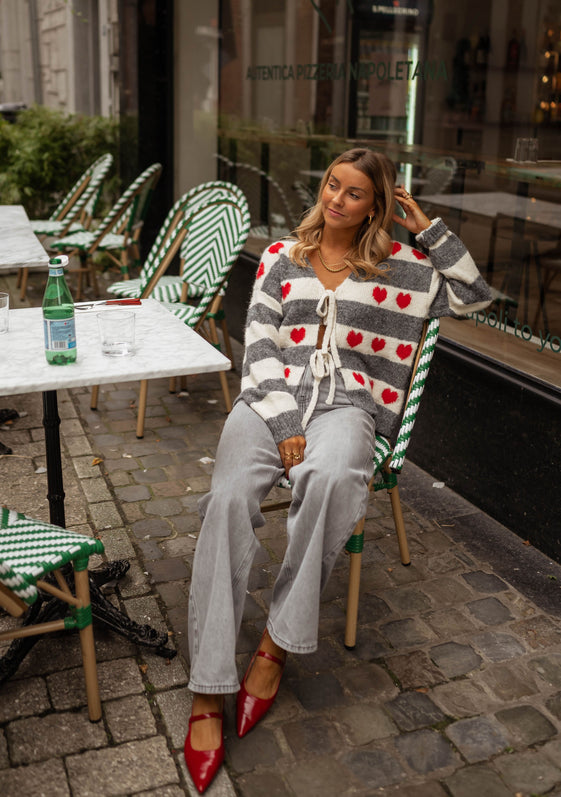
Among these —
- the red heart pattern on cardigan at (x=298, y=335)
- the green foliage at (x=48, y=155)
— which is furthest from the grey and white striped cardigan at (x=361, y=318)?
the green foliage at (x=48, y=155)

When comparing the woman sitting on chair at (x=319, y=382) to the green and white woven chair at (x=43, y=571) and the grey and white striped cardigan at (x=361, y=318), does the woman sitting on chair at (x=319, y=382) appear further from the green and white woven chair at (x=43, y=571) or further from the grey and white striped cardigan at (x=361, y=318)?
the green and white woven chair at (x=43, y=571)

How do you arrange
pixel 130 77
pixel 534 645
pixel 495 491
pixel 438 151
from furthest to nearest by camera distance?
pixel 130 77, pixel 438 151, pixel 495 491, pixel 534 645

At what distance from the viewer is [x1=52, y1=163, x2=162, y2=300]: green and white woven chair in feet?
19.0

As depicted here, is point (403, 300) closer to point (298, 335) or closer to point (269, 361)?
point (298, 335)

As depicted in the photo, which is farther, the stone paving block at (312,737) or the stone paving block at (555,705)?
the stone paving block at (555,705)

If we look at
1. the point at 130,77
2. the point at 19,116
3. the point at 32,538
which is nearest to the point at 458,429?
the point at 32,538

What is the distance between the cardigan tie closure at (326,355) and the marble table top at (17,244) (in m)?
1.49

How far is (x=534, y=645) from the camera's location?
2.81 meters

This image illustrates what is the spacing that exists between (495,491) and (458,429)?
36 centimetres

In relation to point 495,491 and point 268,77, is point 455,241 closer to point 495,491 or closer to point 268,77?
point 495,491

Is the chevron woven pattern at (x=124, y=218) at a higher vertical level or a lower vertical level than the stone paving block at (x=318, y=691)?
higher

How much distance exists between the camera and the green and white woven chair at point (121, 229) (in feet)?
19.0

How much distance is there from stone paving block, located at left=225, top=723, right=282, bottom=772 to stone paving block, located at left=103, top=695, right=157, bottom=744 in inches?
9.1

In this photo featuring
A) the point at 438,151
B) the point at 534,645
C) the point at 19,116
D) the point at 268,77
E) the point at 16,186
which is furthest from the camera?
the point at 19,116
